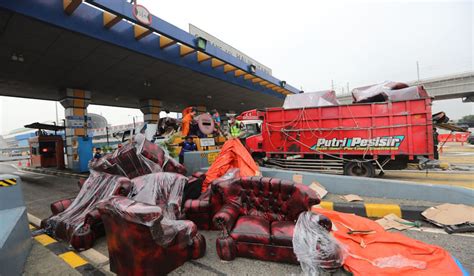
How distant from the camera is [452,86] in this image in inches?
748

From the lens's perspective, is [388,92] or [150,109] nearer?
[388,92]

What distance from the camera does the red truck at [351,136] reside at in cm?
605

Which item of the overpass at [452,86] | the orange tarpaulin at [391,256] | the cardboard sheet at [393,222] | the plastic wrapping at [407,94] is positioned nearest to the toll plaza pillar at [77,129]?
the orange tarpaulin at [391,256]

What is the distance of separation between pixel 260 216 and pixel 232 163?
2.23 meters

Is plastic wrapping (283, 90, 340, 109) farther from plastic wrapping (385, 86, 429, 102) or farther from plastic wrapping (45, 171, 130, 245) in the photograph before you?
plastic wrapping (45, 171, 130, 245)

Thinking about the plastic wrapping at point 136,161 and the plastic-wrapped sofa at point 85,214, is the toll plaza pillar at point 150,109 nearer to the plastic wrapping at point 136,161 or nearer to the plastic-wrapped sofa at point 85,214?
the plastic wrapping at point 136,161

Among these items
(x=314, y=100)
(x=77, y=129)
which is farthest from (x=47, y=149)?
(x=314, y=100)

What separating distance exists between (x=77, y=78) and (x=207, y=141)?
272 inches

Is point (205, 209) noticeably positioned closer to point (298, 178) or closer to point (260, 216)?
point (260, 216)

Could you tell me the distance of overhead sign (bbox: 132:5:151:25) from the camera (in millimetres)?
5973

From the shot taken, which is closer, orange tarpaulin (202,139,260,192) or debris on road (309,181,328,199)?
debris on road (309,181,328,199)

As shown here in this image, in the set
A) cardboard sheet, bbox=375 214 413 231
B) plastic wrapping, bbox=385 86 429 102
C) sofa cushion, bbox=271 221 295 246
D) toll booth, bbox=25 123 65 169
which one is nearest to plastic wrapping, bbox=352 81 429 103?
plastic wrapping, bbox=385 86 429 102

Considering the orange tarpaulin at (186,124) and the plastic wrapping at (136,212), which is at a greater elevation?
the orange tarpaulin at (186,124)

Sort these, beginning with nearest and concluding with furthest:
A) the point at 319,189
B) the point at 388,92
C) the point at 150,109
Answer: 1. the point at 319,189
2. the point at 388,92
3. the point at 150,109
